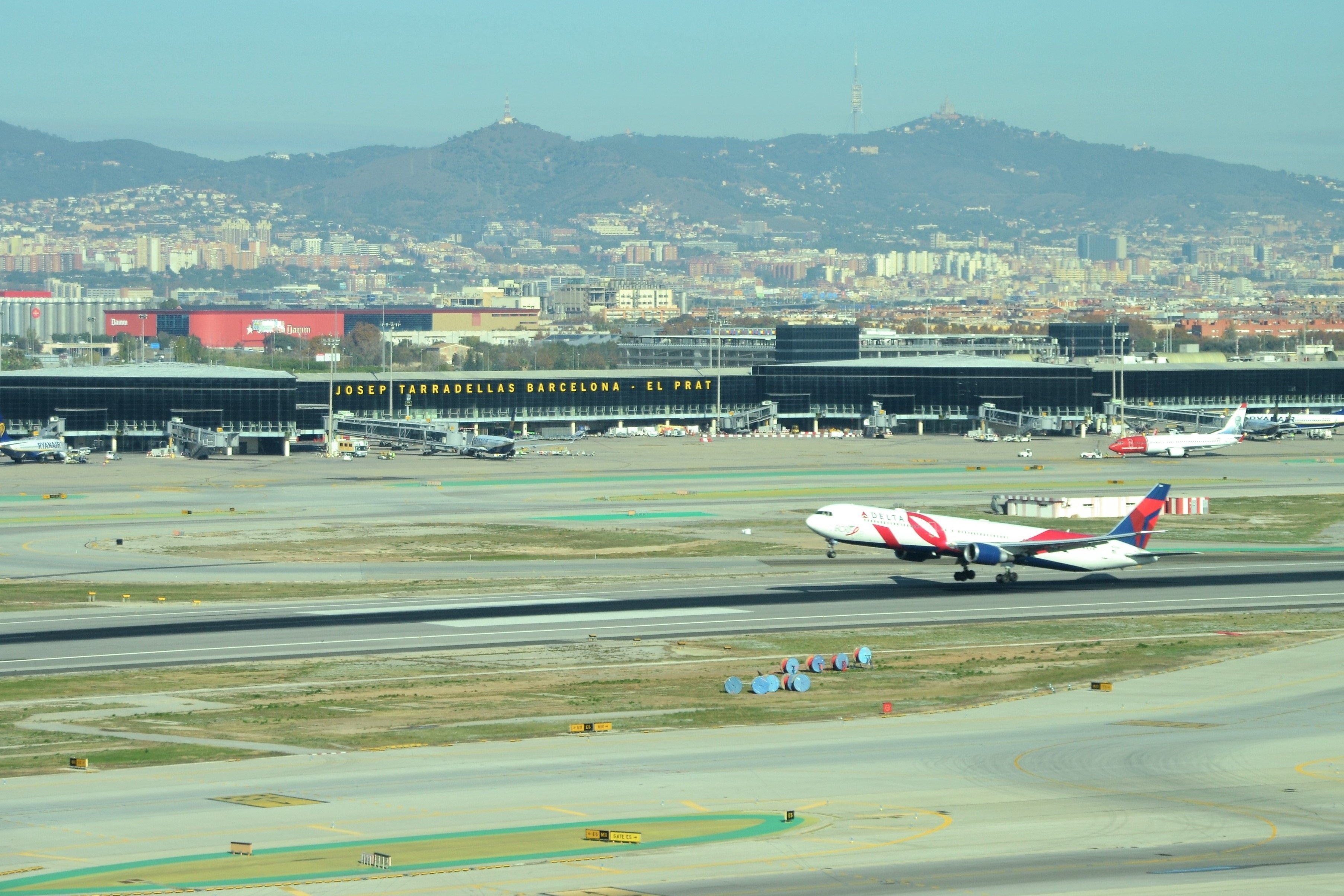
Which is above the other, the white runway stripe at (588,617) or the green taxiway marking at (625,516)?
the white runway stripe at (588,617)

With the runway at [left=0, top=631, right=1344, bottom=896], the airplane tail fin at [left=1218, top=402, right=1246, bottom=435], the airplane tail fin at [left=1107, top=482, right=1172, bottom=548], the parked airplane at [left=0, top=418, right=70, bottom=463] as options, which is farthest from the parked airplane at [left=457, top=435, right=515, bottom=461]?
the runway at [left=0, top=631, right=1344, bottom=896]

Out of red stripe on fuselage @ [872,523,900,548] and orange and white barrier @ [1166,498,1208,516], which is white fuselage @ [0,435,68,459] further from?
red stripe on fuselage @ [872,523,900,548]

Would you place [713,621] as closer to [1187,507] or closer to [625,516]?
[625,516]

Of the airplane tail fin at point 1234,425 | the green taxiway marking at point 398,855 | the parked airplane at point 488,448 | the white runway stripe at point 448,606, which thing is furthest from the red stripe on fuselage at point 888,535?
the airplane tail fin at point 1234,425

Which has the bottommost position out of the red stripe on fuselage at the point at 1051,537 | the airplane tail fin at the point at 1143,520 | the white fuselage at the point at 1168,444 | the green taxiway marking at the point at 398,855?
the green taxiway marking at the point at 398,855

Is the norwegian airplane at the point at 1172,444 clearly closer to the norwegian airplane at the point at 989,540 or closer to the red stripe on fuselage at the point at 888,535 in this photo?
the norwegian airplane at the point at 989,540

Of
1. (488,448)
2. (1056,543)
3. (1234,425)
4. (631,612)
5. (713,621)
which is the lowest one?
(488,448)

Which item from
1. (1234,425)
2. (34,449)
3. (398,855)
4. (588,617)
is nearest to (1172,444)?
(1234,425)
